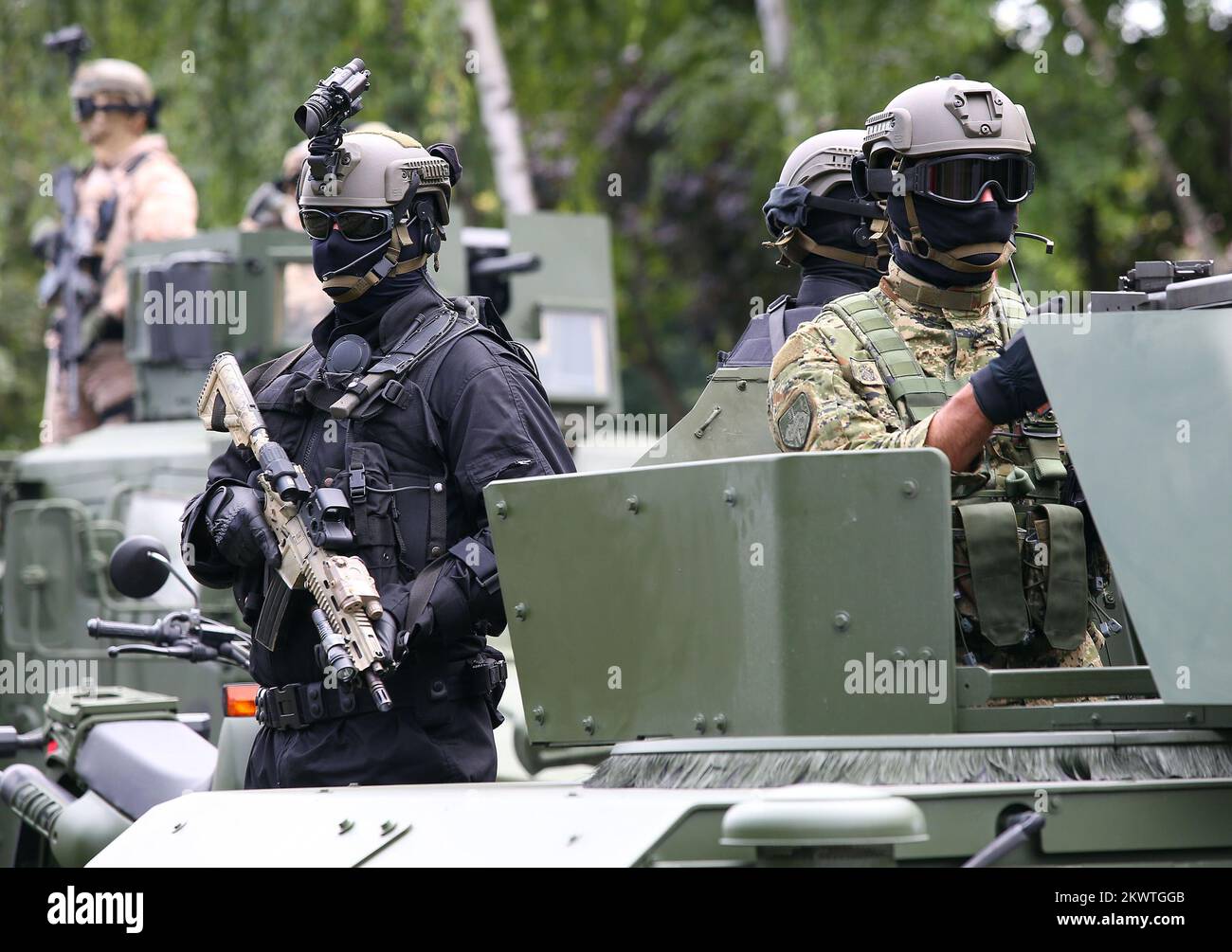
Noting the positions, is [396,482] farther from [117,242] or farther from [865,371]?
[117,242]

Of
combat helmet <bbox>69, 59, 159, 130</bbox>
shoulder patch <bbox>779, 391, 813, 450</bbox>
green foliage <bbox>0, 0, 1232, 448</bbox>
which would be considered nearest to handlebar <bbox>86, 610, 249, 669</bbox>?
shoulder patch <bbox>779, 391, 813, 450</bbox>

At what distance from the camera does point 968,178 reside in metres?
3.83

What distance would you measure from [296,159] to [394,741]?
5612mm

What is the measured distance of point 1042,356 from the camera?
327cm

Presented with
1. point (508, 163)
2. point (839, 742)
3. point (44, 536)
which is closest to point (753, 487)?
point (839, 742)

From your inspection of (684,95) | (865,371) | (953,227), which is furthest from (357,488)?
(684,95)

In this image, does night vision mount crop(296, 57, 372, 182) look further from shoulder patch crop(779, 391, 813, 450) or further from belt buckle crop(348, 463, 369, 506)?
shoulder patch crop(779, 391, 813, 450)

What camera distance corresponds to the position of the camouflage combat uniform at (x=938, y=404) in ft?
12.3

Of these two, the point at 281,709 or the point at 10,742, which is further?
the point at 10,742

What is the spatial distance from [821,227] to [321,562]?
1853mm

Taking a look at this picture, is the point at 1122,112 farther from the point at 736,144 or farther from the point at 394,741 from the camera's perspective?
the point at 394,741

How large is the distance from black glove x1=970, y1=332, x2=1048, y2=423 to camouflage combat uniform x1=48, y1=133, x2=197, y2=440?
23.2ft

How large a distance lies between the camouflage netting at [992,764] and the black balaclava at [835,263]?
2244mm

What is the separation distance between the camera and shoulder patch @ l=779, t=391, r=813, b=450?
383cm
